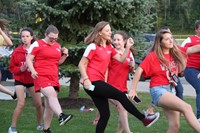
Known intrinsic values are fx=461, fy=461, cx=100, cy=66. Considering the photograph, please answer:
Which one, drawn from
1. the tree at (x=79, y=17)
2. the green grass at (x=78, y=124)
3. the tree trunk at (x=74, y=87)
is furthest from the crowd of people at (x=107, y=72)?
the tree trunk at (x=74, y=87)

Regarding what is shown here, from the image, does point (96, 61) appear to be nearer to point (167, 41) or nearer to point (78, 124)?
point (167, 41)

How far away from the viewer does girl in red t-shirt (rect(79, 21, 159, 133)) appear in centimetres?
701

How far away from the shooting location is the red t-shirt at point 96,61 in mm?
7160

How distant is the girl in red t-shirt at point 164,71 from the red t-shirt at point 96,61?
0.70m

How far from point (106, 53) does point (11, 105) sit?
5318 mm

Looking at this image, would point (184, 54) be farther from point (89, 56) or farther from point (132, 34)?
point (132, 34)

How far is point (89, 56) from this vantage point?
7160mm

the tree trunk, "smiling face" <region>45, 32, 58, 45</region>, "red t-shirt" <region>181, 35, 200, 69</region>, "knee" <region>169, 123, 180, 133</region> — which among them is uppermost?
"smiling face" <region>45, 32, 58, 45</region>

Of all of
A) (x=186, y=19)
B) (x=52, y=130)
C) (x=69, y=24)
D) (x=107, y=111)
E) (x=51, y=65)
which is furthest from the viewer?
(x=186, y=19)

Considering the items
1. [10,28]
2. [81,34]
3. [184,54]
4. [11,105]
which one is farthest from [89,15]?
[184,54]

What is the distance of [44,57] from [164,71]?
2.12 meters

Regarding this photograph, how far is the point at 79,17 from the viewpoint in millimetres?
11523

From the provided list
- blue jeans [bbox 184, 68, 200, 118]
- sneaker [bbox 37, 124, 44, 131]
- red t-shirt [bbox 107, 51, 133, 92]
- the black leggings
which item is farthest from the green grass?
the black leggings

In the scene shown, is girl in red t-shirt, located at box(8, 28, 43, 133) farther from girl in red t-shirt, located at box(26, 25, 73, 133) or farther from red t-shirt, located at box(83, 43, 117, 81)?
red t-shirt, located at box(83, 43, 117, 81)
